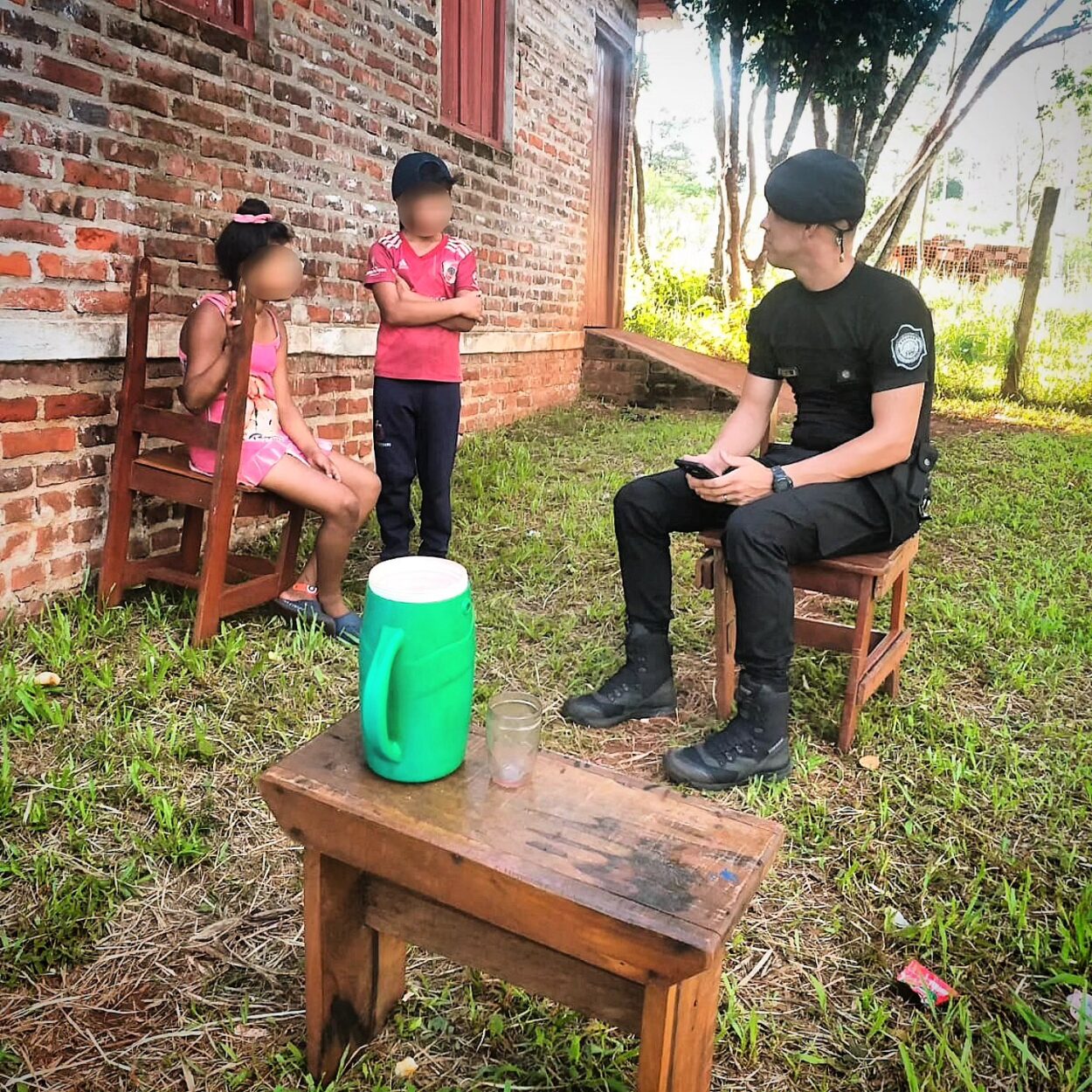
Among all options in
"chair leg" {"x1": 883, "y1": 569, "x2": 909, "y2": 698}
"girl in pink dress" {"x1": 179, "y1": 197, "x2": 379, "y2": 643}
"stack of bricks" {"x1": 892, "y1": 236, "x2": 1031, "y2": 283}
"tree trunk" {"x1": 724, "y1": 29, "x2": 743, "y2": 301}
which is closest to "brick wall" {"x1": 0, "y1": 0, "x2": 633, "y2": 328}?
"girl in pink dress" {"x1": 179, "y1": 197, "x2": 379, "y2": 643}

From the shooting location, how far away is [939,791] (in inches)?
103

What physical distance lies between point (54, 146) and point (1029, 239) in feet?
38.6

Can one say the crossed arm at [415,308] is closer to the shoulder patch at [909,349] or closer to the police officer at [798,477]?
the police officer at [798,477]

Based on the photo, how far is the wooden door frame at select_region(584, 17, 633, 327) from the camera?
31.1 feet

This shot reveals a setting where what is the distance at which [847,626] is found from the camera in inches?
116

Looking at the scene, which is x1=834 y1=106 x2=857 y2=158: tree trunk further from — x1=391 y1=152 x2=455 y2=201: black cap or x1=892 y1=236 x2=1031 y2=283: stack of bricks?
x1=391 y1=152 x2=455 y2=201: black cap

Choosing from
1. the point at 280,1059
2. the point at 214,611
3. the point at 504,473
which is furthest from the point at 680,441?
the point at 280,1059

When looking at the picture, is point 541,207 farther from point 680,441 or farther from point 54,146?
point 54,146

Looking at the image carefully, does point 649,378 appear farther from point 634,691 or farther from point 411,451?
point 634,691

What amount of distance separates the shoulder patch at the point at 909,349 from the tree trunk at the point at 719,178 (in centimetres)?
1234

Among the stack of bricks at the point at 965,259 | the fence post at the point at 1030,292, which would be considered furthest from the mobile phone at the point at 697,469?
the stack of bricks at the point at 965,259

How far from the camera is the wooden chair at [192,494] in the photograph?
309 cm

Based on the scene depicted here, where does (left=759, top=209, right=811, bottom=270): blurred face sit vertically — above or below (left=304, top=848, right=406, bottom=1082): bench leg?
above

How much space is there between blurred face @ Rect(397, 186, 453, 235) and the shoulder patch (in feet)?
6.37
